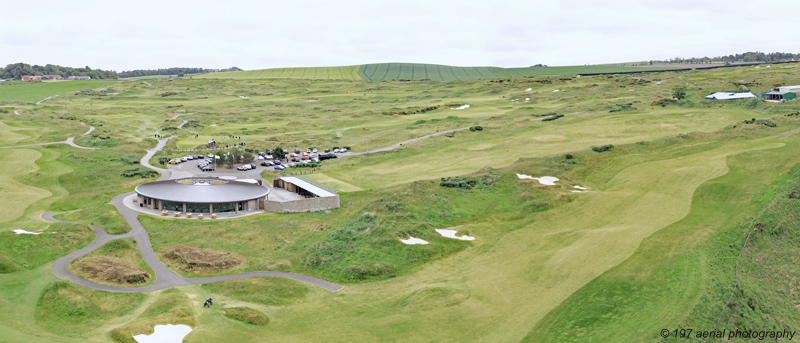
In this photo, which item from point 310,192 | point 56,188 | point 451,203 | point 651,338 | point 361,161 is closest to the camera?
point 651,338

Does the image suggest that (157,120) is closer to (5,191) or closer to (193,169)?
(193,169)

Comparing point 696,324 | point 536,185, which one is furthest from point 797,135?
point 696,324

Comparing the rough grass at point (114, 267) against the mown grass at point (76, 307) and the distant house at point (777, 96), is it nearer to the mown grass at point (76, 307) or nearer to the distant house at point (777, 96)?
the mown grass at point (76, 307)

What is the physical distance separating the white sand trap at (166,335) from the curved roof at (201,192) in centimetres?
4138

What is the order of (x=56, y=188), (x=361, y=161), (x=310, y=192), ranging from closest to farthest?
(x=310, y=192) → (x=56, y=188) → (x=361, y=161)

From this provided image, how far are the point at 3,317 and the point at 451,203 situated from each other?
54.4m

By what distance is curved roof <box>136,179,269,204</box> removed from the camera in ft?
277

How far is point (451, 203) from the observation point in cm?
8200

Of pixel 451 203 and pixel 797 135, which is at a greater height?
pixel 797 135

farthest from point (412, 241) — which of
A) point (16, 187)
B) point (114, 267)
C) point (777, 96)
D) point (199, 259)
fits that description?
point (777, 96)

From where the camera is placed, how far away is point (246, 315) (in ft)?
156

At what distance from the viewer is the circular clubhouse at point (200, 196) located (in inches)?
3314

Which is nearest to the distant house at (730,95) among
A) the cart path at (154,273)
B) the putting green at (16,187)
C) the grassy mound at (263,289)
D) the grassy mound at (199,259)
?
the cart path at (154,273)

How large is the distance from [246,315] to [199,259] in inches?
710
